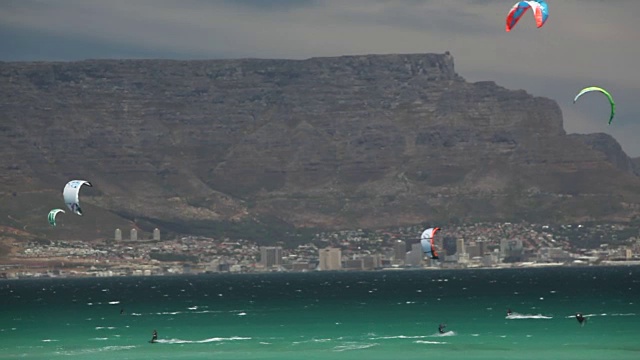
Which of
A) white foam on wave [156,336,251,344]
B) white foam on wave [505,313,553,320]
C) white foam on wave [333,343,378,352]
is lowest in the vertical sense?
white foam on wave [333,343,378,352]

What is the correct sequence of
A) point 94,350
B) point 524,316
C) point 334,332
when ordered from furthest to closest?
point 524,316
point 334,332
point 94,350

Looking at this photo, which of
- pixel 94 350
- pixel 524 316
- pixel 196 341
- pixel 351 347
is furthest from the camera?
pixel 524 316

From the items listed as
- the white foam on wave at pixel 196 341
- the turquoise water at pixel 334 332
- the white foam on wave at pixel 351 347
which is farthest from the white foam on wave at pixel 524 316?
the white foam on wave at pixel 351 347

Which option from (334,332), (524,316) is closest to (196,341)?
(334,332)

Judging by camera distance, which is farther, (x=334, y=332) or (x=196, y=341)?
(x=334, y=332)

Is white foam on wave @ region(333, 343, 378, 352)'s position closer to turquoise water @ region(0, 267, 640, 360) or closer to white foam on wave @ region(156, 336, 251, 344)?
turquoise water @ region(0, 267, 640, 360)

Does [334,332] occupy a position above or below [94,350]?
above

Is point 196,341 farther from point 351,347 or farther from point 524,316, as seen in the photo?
point 524,316

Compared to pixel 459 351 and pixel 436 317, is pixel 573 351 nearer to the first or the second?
pixel 459 351

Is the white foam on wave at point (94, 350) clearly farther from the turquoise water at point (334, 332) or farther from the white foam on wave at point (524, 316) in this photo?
the white foam on wave at point (524, 316)

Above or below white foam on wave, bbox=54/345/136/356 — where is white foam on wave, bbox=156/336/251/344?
above

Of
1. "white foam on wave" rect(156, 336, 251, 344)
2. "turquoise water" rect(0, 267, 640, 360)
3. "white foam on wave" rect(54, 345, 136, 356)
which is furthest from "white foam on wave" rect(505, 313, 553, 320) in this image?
"white foam on wave" rect(54, 345, 136, 356)
